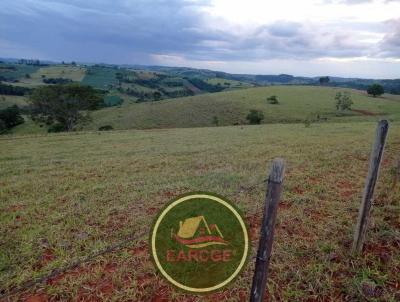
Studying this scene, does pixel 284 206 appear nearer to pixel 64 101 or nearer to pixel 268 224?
pixel 268 224

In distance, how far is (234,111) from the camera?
195 ft

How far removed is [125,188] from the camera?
8.70 meters

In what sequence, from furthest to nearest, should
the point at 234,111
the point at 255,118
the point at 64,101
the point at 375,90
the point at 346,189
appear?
the point at 375,90
the point at 234,111
the point at 255,118
the point at 64,101
the point at 346,189

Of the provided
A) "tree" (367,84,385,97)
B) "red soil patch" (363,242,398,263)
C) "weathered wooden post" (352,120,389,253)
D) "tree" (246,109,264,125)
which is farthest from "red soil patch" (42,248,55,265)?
"tree" (367,84,385,97)

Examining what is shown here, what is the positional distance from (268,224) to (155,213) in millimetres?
4217

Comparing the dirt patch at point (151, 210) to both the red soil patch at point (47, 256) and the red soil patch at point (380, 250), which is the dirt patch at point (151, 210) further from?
the red soil patch at point (380, 250)

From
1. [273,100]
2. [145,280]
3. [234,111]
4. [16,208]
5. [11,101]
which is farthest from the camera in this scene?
[11,101]

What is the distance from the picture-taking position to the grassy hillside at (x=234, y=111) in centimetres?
5225

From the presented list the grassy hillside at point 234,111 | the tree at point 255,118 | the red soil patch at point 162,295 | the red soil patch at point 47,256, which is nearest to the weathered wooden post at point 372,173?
the red soil patch at point 162,295

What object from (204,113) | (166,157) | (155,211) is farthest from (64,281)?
(204,113)

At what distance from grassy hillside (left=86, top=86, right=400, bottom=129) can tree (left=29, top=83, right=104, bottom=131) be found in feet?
19.4

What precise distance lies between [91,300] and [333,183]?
7000mm

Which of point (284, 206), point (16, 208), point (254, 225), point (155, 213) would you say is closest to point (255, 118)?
point (284, 206)

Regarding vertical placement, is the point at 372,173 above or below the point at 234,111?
above
